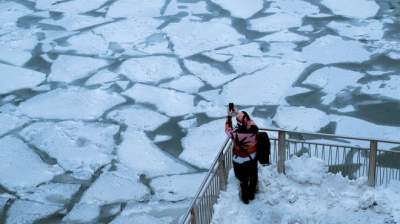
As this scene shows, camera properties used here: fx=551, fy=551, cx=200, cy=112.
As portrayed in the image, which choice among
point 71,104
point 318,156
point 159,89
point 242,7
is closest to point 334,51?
point 242,7

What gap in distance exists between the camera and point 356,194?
17.7ft

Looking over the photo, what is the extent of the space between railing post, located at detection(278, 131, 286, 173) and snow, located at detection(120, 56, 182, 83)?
12.6 feet

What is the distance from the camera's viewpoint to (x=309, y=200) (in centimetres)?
538

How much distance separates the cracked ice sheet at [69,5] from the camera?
12.5 m

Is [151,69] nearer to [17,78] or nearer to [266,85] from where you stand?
[266,85]

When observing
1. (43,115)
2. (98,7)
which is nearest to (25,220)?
(43,115)

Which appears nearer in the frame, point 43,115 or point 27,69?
point 43,115

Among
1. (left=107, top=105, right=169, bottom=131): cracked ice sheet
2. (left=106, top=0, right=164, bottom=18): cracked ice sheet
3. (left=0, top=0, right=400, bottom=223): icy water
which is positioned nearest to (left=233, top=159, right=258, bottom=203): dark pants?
(left=0, top=0, right=400, bottom=223): icy water

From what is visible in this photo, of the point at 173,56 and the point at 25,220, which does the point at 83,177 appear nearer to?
the point at 25,220

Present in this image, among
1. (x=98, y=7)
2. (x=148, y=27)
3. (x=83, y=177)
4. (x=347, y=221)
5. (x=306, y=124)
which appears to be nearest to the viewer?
(x=347, y=221)

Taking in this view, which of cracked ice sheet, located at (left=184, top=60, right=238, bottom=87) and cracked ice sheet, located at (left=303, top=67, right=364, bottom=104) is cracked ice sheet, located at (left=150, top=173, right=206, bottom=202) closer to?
cracked ice sheet, located at (left=184, top=60, right=238, bottom=87)

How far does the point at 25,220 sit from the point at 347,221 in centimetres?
349

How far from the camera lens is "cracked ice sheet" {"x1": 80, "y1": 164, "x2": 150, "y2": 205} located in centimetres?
638

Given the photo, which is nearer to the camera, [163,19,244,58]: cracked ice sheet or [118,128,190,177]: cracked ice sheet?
[118,128,190,177]: cracked ice sheet
